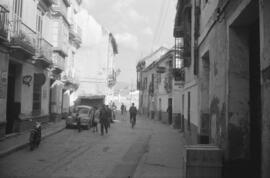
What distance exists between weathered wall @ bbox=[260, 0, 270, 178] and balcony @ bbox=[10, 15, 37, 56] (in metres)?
12.0

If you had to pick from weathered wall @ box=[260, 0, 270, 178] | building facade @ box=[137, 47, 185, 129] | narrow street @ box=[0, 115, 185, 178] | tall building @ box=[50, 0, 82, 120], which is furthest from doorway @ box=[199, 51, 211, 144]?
tall building @ box=[50, 0, 82, 120]

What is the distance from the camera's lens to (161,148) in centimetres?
1395

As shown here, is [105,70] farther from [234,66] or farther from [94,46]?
[234,66]

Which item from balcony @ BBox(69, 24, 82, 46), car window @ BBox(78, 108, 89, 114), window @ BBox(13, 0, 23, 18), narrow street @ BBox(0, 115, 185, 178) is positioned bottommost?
narrow street @ BBox(0, 115, 185, 178)

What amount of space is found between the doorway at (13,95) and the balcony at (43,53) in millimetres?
1796

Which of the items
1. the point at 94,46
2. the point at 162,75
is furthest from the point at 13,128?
the point at 94,46

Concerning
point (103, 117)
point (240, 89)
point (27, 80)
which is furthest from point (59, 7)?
point (240, 89)

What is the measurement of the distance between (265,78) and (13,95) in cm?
1426

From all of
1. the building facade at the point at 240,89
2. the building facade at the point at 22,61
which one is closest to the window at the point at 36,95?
the building facade at the point at 22,61

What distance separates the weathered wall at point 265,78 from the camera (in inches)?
180

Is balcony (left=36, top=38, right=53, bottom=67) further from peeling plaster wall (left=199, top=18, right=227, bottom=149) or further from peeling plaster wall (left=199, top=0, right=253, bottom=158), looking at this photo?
peeling plaster wall (left=199, top=0, right=253, bottom=158)

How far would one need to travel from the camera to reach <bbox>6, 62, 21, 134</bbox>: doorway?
16438 mm

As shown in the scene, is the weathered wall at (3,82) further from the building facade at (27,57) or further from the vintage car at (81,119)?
the vintage car at (81,119)

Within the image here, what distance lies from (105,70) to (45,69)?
27037 millimetres
